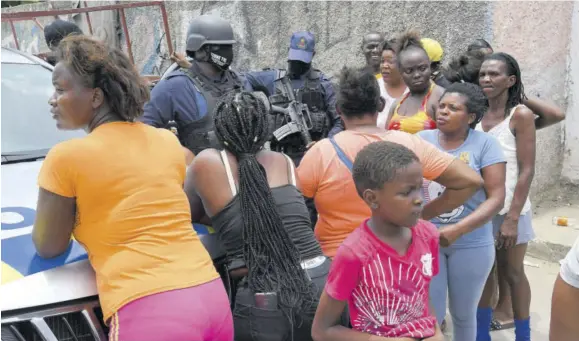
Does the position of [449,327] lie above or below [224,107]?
below

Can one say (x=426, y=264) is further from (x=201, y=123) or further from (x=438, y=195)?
(x=201, y=123)

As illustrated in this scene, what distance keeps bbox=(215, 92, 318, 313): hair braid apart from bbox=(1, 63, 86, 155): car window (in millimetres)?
1286

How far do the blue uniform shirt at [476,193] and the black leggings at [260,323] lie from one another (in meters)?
1.00

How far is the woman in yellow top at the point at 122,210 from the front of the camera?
2.00 metres

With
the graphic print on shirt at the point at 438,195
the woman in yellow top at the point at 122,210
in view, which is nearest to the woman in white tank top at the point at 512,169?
the graphic print on shirt at the point at 438,195

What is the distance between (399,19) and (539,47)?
141 centimetres

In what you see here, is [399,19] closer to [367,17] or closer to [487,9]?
[367,17]

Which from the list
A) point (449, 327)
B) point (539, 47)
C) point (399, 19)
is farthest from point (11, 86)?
point (539, 47)

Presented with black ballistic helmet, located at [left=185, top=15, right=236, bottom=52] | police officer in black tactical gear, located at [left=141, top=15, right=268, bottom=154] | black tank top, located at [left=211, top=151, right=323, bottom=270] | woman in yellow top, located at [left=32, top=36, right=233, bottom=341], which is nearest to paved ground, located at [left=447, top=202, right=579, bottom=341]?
black tank top, located at [left=211, top=151, right=323, bottom=270]

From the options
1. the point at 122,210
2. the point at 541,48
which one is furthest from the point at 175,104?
the point at 541,48

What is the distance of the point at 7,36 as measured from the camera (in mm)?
12930

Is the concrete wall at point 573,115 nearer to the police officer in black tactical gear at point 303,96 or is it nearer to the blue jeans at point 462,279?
the police officer in black tactical gear at point 303,96

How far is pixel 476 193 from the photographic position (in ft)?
10.3

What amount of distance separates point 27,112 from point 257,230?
175cm
